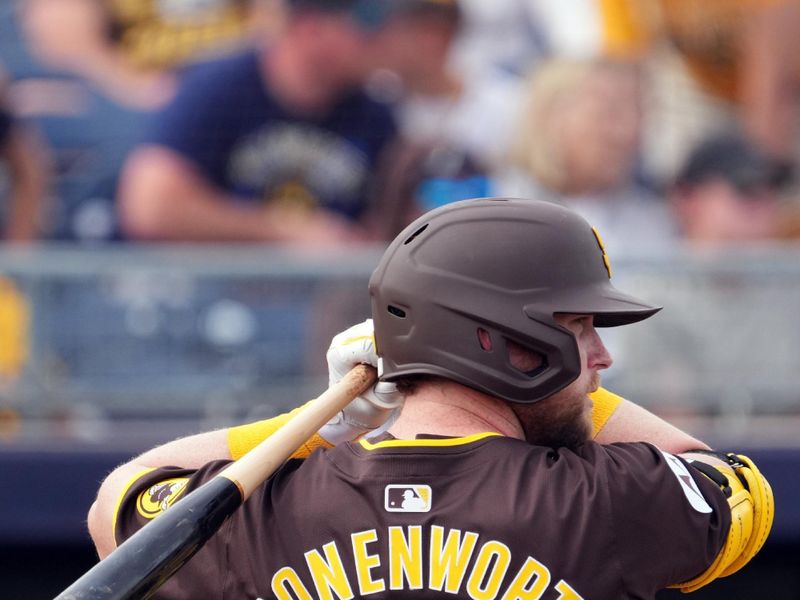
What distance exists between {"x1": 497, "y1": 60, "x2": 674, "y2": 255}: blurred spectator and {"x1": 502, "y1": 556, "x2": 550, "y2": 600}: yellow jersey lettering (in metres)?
5.54

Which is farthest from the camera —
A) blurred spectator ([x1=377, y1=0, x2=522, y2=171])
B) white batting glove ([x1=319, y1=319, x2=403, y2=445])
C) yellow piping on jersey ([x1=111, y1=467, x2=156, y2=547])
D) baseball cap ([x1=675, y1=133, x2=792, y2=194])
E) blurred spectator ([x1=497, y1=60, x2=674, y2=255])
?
blurred spectator ([x1=377, y1=0, x2=522, y2=171])

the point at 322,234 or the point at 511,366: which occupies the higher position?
the point at 511,366

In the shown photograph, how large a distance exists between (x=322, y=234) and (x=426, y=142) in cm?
85

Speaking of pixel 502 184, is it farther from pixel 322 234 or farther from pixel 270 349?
pixel 270 349

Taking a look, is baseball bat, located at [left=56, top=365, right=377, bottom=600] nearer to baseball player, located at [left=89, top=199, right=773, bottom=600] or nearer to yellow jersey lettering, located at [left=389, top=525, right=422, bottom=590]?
baseball player, located at [left=89, top=199, right=773, bottom=600]

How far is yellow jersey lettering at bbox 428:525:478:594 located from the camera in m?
2.07

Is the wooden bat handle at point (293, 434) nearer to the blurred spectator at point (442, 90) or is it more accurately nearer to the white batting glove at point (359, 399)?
the white batting glove at point (359, 399)

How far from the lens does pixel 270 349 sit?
5.36 metres

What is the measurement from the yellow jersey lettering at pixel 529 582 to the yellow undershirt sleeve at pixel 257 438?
0.59m

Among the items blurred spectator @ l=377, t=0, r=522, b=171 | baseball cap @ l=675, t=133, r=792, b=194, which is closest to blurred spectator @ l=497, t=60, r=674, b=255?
blurred spectator @ l=377, t=0, r=522, b=171

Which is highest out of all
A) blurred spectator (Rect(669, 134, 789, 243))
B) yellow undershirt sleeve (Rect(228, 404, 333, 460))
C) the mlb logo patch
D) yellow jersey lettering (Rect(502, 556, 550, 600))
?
the mlb logo patch

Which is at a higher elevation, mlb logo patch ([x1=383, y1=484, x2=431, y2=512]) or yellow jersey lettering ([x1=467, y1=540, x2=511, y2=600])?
mlb logo patch ([x1=383, y1=484, x2=431, y2=512])

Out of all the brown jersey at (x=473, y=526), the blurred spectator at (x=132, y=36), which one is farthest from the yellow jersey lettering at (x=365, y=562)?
the blurred spectator at (x=132, y=36)

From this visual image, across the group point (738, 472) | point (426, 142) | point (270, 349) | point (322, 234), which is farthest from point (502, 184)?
point (738, 472)
